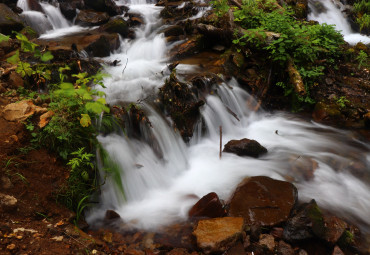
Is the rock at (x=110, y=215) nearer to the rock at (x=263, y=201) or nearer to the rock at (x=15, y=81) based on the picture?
the rock at (x=263, y=201)

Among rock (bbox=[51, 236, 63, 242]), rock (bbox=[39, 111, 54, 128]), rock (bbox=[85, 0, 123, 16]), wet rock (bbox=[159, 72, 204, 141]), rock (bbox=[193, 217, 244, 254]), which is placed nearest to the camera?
rock (bbox=[51, 236, 63, 242])

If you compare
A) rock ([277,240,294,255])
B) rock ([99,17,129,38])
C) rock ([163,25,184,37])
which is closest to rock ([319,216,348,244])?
rock ([277,240,294,255])

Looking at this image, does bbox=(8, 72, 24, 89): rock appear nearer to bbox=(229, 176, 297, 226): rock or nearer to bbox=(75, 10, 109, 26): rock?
bbox=(229, 176, 297, 226): rock

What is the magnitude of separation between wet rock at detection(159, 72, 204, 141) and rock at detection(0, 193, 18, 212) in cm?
295

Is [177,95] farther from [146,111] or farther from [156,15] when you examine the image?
[156,15]

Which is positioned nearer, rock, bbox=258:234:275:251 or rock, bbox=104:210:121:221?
rock, bbox=258:234:275:251

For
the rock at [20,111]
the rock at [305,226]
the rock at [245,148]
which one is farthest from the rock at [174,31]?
the rock at [305,226]

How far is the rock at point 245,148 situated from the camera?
4594mm

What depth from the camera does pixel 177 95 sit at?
4.87 m

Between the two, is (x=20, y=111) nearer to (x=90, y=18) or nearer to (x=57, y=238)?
(x=57, y=238)

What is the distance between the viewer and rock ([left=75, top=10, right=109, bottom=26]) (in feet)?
31.5

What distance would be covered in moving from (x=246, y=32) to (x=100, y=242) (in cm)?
591

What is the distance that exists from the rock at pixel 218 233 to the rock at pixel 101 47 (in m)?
6.00

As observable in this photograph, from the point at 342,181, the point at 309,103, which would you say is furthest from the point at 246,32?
the point at 342,181
